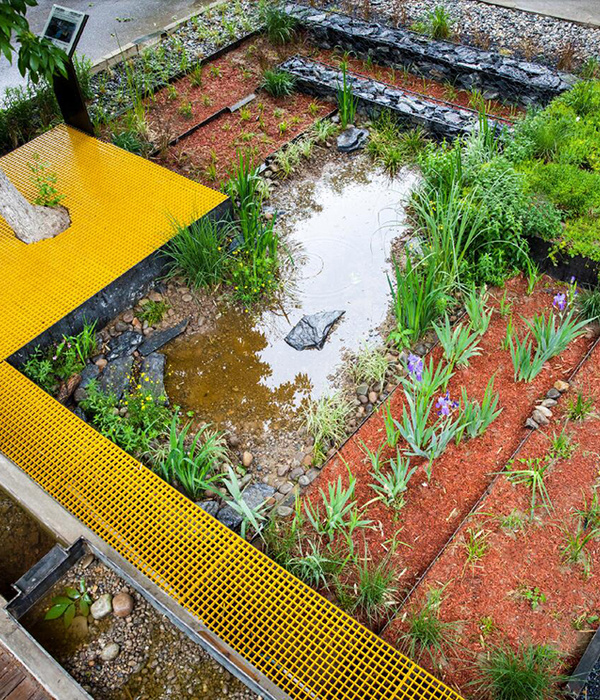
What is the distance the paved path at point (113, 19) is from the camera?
286 inches

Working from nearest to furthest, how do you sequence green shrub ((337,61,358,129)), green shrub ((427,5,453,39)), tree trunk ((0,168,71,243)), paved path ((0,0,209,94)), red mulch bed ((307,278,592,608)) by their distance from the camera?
red mulch bed ((307,278,592,608)) → tree trunk ((0,168,71,243)) → green shrub ((337,61,358,129)) → green shrub ((427,5,453,39)) → paved path ((0,0,209,94))

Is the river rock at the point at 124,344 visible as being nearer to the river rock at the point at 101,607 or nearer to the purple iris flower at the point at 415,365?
the river rock at the point at 101,607

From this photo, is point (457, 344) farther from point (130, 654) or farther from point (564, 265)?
point (130, 654)

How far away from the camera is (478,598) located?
118 inches

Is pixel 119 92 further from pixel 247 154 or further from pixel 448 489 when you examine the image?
pixel 448 489

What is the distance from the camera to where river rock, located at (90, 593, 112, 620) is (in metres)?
3.05

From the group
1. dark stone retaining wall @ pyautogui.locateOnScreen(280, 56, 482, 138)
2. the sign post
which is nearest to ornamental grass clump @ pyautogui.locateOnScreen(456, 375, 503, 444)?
dark stone retaining wall @ pyautogui.locateOnScreen(280, 56, 482, 138)

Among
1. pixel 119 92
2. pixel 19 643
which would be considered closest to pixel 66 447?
pixel 19 643

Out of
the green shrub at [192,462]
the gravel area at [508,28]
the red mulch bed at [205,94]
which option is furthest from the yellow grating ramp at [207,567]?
the gravel area at [508,28]

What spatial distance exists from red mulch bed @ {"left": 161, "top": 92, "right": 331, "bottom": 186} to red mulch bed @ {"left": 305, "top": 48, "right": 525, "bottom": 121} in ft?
2.58

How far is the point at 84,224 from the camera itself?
15.4 feet

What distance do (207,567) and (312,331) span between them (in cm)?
180

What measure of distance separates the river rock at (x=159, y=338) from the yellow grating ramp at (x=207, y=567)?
73 centimetres

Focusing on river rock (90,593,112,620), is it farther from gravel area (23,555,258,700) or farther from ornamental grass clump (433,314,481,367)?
ornamental grass clump (433,314,481,367)
